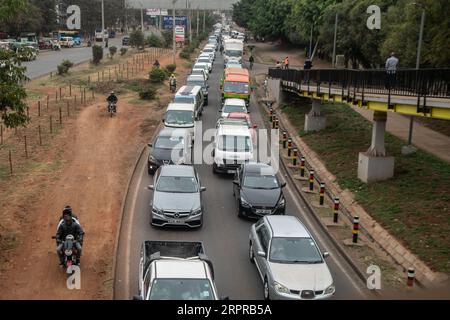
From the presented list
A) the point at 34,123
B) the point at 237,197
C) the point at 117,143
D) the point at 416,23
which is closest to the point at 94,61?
the point at 34,123

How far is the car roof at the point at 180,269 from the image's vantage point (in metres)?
11.8

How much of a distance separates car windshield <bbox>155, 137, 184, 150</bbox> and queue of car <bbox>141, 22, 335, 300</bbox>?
0.13ft

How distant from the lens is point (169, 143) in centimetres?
2411

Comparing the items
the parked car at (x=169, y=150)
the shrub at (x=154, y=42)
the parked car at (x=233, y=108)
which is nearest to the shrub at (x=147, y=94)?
the parked car at (x=233, y=108)

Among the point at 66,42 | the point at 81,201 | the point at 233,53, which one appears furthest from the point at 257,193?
the point at 66,42

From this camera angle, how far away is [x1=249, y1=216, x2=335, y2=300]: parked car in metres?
12.8

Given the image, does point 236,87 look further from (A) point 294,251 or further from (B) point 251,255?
(A) point 294,251

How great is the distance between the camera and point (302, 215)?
20.1 meters

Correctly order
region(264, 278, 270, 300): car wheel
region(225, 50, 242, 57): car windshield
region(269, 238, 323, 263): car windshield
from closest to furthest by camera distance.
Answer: region(264, 278, 270, 300): car wheel < region(269, 238, 323, 263): car windshield < region(225, 50, 242, 57): car windshield

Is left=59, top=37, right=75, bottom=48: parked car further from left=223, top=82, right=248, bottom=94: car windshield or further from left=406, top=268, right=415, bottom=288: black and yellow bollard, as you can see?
left=406, top=268, right=415, bottom=288: black and yellow bollard

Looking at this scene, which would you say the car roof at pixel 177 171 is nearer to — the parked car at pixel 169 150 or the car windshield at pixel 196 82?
the parked car at pixel 169 150

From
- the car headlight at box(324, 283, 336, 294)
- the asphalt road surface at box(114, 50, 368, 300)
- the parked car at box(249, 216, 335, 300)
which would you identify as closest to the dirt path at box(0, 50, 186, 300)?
the asphalt road surface at box(114, 50, 368, 300)

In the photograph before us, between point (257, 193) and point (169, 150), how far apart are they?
561 centimetres

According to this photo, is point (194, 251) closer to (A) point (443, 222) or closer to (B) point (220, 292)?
(B) point (220, 292)
